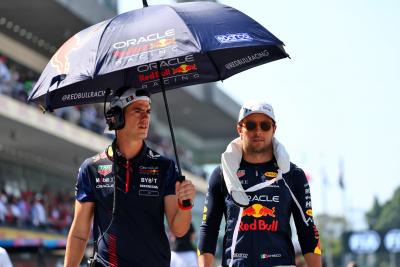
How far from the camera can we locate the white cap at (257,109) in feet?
22.7

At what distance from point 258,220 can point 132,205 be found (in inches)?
37.6

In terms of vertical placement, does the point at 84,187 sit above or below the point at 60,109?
below

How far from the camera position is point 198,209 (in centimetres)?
6188

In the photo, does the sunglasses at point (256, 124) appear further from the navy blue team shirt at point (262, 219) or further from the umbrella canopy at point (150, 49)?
the umbrella canopy at point (150, 49)

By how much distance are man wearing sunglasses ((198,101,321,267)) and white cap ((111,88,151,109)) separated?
0.73 metres

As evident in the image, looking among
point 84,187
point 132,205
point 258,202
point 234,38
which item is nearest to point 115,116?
point 84,187

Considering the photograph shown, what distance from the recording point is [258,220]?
6871mm

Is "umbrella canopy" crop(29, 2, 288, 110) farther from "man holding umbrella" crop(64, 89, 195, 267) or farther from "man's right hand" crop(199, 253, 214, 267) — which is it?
"man's right hand" crop(199, 253, 214, 267)

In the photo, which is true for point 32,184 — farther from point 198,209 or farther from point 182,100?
point 198,209

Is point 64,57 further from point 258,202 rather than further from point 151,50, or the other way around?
point 258,202

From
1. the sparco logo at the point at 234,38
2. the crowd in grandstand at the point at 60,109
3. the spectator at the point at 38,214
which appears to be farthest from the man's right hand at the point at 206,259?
the spectator at the point at 38,214

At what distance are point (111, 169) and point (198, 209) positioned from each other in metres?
55.5

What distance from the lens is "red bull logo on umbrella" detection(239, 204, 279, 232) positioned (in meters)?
6.85

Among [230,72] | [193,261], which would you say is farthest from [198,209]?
[230,72]
